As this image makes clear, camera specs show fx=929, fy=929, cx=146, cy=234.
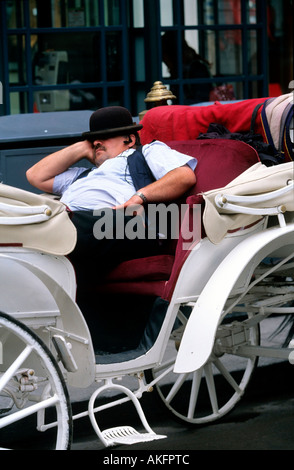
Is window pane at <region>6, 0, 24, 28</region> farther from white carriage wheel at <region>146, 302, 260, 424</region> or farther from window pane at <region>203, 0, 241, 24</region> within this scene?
white carriage wheel at <region>146, 302, 260, 424</region>

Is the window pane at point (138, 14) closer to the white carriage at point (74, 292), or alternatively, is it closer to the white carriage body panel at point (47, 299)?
the white carriage at point (74, 292)

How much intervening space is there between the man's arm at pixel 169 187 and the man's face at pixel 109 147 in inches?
15.6

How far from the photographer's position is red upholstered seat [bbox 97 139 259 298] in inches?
154

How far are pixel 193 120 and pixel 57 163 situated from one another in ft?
2.40

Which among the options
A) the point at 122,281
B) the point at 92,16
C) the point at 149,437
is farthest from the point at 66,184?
the point at 92,16

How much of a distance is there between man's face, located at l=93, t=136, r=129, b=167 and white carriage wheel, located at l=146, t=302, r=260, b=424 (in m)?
0.85

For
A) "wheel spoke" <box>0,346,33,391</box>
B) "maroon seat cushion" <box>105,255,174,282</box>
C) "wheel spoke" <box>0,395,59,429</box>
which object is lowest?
"wheel spoke" <box>0,395,59,429</box>

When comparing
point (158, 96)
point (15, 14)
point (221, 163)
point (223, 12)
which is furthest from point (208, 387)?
point (223, 12)

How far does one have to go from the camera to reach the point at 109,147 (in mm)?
4445

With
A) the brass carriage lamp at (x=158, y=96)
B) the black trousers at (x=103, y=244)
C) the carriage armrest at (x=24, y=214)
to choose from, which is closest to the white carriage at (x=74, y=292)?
the carriage armrest at (x=24, y=214)

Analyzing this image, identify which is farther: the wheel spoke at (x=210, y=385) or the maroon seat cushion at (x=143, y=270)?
the wheel spoke at (x=210, y=385)

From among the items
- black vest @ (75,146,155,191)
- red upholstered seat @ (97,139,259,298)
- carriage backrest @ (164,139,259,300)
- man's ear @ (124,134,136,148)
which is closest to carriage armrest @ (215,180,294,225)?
red upholstered seat @ (97,139,259,298)

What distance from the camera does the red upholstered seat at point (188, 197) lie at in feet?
12.8

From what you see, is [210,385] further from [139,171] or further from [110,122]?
[110,122]
